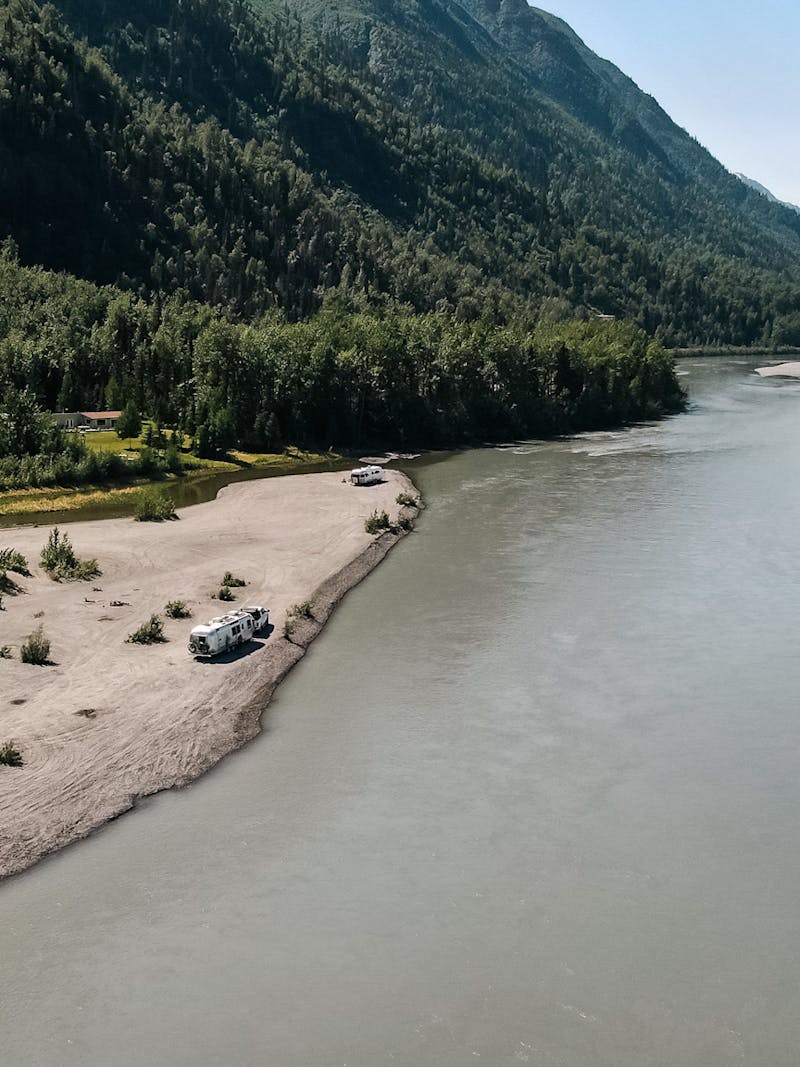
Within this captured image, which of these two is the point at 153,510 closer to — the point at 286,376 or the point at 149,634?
the point at 149,634

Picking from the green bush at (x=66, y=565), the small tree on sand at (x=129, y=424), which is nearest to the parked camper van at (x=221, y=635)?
the green bush at (x=66, y=565)

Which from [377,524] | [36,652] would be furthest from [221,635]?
[377,524]

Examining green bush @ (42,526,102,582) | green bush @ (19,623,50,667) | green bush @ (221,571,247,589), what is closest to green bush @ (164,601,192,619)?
green bush @ (221,571,247,589)

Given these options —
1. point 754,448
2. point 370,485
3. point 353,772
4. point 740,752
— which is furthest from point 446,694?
point 754,448

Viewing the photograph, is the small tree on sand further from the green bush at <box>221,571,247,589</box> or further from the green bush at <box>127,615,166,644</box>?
the green bush at <box>127,615,166,644</box>

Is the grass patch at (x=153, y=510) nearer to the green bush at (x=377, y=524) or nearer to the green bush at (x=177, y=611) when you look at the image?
the green bush at (x=377, y=524)

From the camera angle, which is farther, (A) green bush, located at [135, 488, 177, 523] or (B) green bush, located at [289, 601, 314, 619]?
(A) green bush, located at [135, 488, 177, 523]
